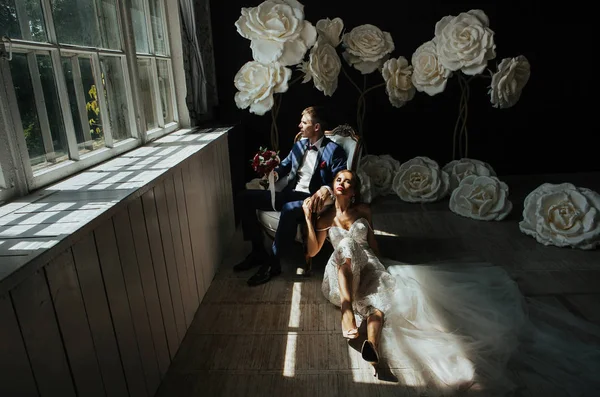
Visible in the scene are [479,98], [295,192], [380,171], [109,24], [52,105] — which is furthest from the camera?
[479,98]

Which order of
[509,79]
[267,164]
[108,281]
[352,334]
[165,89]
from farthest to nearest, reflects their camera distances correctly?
[509,79] → [165,89] → [267,164] → [352,334] → [108,281]

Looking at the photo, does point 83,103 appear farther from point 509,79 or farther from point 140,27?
point 509,79

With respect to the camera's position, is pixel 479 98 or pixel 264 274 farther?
pixel 479 98

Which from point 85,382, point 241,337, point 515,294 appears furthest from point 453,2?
point 85,382

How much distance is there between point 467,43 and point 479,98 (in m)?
1.19

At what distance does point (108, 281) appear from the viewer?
58.5 inches

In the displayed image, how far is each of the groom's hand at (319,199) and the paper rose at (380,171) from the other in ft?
5.32

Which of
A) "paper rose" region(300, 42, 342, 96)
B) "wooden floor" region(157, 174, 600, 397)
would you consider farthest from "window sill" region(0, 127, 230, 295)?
"paper rose" region(300, 42, 342, 96)

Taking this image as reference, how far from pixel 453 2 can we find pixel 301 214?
293cm

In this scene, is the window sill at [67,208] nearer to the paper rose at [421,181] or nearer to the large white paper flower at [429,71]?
the large white paper flower at [429,71]

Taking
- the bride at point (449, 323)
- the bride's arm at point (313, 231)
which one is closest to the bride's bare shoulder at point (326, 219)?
the bride's arm at point (313, 231)

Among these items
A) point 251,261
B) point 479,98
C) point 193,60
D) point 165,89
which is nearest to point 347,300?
point 251,261

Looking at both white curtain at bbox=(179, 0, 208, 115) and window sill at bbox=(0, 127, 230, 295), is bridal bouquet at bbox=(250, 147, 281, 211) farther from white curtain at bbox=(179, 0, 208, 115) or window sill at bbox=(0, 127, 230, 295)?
white curtain at bbox=(179, 0, 208, 115)

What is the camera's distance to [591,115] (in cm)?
463
